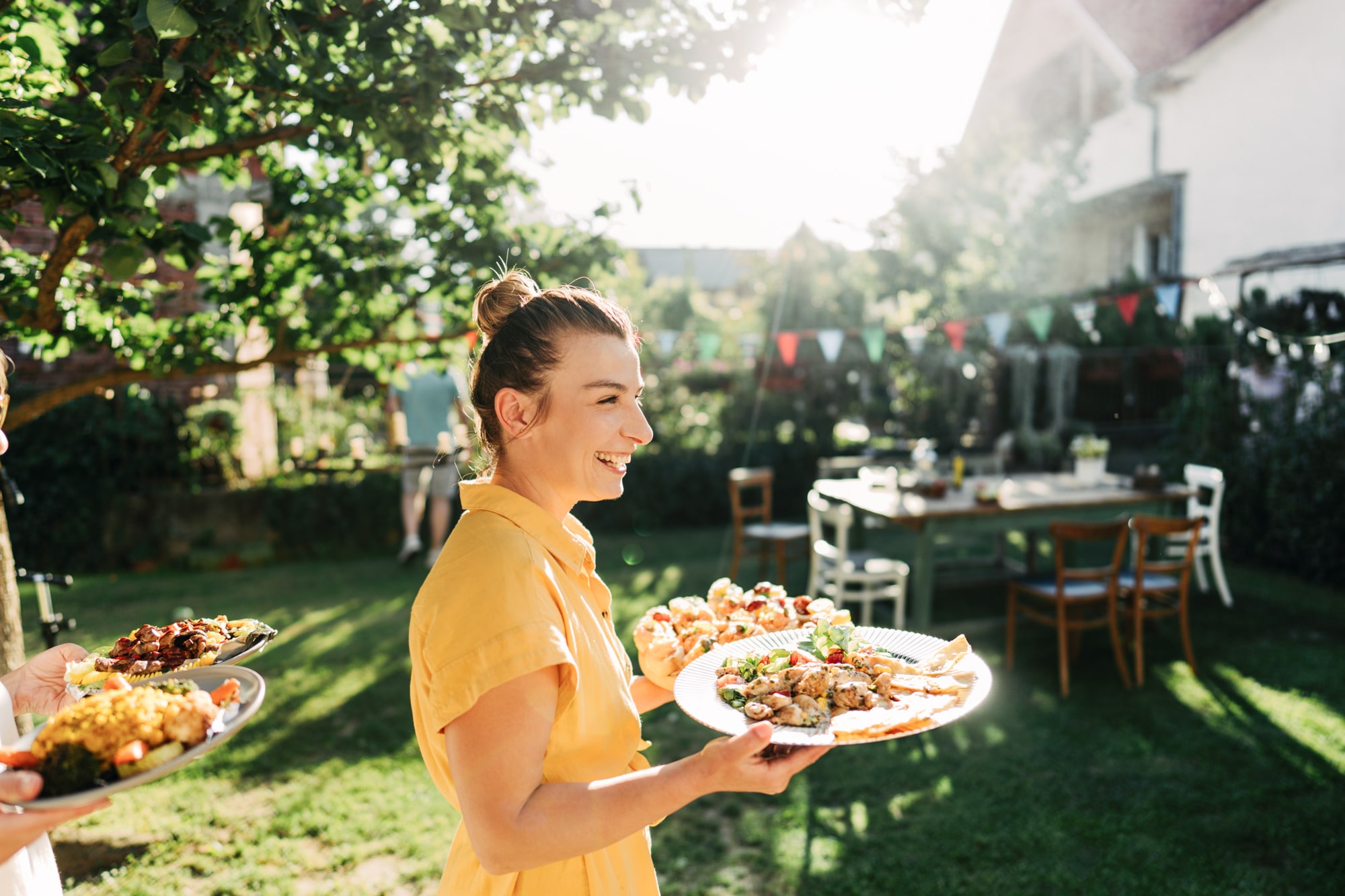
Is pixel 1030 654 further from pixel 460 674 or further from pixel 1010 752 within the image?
pixel 460 674

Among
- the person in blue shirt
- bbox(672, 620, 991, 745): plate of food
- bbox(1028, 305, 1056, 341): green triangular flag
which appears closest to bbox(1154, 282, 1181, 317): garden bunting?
bbox(1028, 305, 1056, 341): green triangular flag

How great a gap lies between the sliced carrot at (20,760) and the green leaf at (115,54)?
1572mm

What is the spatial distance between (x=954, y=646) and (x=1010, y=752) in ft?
9.70

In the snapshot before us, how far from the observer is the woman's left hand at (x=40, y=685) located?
168 centimetres

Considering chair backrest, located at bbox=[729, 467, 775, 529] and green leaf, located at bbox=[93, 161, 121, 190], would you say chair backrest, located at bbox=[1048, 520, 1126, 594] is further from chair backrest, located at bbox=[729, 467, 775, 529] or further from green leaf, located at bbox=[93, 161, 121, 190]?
green leaf, located at bbox=[93, 161, 121, 190]

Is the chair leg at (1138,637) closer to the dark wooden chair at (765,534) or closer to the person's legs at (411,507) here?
the dark wooden chair at (765,534)

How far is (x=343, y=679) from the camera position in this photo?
17.4 feet

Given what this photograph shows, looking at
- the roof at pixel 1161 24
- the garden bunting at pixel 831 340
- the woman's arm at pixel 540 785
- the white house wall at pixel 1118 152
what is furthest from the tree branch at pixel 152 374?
the white house wall at pixel 1118 152

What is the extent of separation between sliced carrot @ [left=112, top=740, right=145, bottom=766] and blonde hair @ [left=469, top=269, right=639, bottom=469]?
688mm

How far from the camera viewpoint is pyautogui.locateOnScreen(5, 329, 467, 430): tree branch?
2760 millimetres

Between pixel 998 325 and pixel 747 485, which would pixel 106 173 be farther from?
pixel 998 325

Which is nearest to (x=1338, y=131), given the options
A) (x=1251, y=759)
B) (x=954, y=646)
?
(x=1251, y=759)

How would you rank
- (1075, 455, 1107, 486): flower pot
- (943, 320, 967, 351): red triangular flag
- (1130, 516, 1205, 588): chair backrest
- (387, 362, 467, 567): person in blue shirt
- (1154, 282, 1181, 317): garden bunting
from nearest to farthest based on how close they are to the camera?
(1130, 516, 1205, 588): chair backrest
(1075, 455, 1107, 486): flower pot
(1154, 282, 1181, 317): garden bunting
(387, 362, 467, 567): person in blue shirt
(943, 320, 967, 351): red triangular flag

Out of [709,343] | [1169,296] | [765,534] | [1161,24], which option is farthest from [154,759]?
[1161,24]
